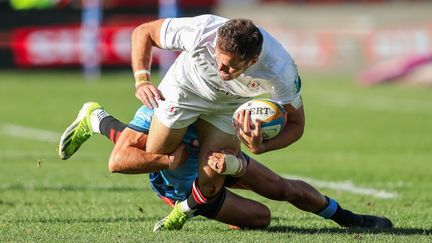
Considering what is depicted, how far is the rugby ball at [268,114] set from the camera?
6020 mm

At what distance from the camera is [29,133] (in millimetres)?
14367

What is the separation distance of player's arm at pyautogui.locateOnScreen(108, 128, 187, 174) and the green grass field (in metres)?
0.39

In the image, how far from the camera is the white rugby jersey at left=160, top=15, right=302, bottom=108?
20.1 ft

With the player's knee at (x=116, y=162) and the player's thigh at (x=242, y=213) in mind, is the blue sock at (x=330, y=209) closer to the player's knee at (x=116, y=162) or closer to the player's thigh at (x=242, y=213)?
the player's thigh at (x=242, y=213)

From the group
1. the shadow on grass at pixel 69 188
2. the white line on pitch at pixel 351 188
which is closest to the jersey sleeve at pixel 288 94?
the white line on pitch at pixel 351 188

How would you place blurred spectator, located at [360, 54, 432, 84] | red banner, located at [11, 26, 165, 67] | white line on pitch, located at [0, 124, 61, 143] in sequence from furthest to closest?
red banner, located at [11, 26, 165, 67]
blurred spectator, located at [360, 54, 432, 84]
white line on pitch, located at [0, 124, 61, 143]

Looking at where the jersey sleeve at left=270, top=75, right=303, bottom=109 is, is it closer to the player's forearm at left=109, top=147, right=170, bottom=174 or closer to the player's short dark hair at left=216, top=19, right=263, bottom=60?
the player's short dark hair at left=216, top=19, right=263, bottom=60

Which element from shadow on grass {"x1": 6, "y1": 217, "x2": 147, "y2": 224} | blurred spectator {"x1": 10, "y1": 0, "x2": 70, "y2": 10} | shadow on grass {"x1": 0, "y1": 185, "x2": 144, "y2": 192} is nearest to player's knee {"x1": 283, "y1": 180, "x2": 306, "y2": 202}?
shadow on grass {"x1": 6, "y1": 217, "x2": 147, "y2": 224}

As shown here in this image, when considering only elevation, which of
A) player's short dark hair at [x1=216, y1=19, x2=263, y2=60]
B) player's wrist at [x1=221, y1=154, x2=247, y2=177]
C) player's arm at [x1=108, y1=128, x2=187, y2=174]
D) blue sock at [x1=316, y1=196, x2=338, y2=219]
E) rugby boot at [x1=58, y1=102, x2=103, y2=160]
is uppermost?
player's short dark hair at [x1=216, y1=19, x2=263, y2=60]

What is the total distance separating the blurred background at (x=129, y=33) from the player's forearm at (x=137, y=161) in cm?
1837

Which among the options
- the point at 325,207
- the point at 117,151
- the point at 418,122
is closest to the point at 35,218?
the point at 117,151

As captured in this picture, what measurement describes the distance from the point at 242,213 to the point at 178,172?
1.66ft

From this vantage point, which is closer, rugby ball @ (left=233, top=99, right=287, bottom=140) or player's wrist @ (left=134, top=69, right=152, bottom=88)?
rugby ball @ (left=233, top=99, right=287, bottom=140)

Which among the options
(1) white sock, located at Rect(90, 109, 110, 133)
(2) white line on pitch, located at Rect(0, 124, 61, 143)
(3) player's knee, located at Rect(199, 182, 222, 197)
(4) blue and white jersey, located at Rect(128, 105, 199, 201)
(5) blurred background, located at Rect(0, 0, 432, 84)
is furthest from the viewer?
(5) blurred background, located at Rect(0, 0, 432, 84)
